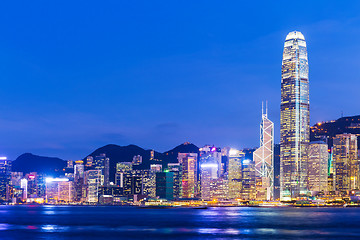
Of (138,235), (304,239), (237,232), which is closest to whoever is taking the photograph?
(304,239)

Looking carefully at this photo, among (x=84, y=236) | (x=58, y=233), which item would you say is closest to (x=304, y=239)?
(x=84, y=236)

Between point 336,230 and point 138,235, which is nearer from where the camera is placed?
point 138,235

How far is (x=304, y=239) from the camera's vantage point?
360 feet

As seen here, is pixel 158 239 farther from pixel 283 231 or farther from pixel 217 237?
pixel 283 231

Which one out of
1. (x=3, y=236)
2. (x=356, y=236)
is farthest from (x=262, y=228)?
(x=3, y=236)

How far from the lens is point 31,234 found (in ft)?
396

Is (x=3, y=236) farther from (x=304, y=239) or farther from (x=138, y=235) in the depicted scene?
(x=304, y=239)

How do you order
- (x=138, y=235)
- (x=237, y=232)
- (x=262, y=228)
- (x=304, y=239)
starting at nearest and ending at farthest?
(x=304, y=239), (x=138, y=235), (x=237, y=232), (x=262, y=228)

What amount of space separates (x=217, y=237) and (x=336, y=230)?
111 ft

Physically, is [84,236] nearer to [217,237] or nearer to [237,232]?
[217,237]

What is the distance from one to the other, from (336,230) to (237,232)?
23.8 meters

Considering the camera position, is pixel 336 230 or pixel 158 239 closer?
pixel 158 239

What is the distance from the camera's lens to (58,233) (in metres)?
125

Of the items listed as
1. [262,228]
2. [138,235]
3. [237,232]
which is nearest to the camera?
[138,235]
